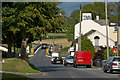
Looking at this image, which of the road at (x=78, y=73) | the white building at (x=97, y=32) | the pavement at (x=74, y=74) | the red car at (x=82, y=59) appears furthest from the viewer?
the white building at (x=97, y=32)

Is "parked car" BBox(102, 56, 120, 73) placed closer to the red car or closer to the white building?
Answer: the red car

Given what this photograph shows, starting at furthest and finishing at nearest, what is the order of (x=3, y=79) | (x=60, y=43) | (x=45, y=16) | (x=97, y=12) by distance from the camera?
(x=60, y=43) → (x=97, y=12) → (x=45, y=16) → (x=3, y=79)

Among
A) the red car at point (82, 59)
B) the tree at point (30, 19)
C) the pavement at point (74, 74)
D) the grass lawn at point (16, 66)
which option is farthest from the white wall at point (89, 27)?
the grass lawn at point (16, 66)

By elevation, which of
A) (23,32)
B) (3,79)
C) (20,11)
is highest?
(20,11)

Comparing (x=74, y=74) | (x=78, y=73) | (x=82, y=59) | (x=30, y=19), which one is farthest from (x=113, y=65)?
(x=82, y=59)

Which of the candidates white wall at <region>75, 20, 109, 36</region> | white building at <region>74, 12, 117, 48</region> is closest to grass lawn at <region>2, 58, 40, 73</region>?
white building at <region>74, 12, 117, 48</region>

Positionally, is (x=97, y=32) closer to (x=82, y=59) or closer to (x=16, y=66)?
(x=82, y=59)

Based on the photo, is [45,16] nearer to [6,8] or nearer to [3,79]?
[6,8]

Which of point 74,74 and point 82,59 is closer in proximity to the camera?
point 74,74

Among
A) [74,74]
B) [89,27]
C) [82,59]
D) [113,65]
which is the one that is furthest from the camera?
[89,27]

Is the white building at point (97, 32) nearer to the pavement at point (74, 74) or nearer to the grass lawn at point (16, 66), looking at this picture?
the pavement at point (74, 74)

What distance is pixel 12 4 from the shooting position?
28.9 metres

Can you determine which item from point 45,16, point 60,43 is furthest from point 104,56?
point 60,43

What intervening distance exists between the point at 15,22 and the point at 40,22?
2420 millimetres
